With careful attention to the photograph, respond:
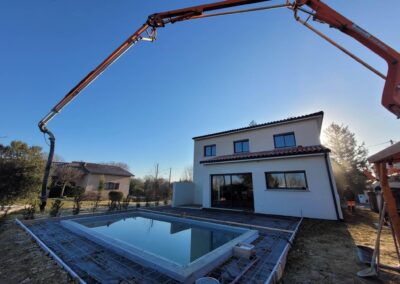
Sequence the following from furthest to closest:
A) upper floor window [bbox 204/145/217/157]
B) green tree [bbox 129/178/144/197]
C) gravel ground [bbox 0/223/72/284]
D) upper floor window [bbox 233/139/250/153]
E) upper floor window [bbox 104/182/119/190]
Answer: green tree [bbox 129/178/144/197] < upper floor window [bbox 104/182/119/190] < upper floor window [bbox 204/145/217/157] < upper floor window [bbox 233/139/250/153] < gravel ground [bbox 0/223/72/284]

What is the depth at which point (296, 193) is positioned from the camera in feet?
34.4

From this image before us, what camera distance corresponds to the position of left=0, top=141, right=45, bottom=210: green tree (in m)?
12.4

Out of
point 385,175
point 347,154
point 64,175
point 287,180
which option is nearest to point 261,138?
point 287,180

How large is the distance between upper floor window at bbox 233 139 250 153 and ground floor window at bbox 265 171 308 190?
447cm

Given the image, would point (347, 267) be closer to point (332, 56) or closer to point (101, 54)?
point (332, 56)

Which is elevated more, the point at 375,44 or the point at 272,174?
the point at 375,44

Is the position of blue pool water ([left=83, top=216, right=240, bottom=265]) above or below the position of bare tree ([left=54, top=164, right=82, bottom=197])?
below

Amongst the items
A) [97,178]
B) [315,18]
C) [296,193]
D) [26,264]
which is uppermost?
[315,18]

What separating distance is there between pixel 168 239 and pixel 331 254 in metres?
5.92

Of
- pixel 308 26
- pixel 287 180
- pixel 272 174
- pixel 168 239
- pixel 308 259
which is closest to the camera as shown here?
pixel 308 259

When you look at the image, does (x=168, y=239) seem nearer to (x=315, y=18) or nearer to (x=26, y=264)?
(x=26, y=264)

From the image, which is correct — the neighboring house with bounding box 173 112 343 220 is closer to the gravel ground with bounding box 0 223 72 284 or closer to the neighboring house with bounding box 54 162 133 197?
the gravel ground with bounding box 0 223 72 284

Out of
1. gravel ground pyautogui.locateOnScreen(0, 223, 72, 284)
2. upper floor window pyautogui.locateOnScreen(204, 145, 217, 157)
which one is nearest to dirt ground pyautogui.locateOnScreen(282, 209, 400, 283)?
gravel ground pyautogui.locateOnScreen(0, 223, 72, 284)

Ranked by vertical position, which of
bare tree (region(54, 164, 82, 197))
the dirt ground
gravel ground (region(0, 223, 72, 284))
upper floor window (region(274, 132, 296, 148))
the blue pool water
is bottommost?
the blue pool water
